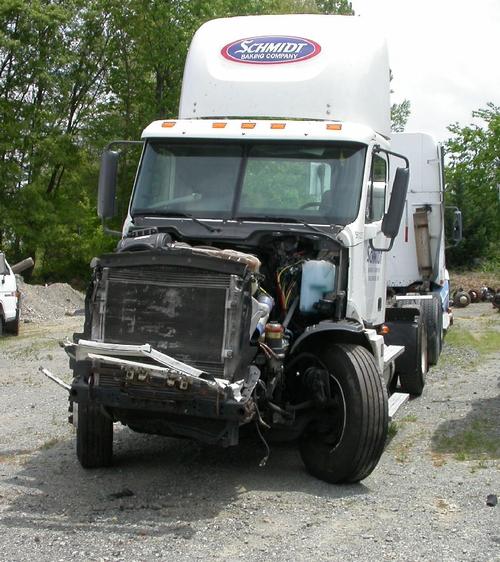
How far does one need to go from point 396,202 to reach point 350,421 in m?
2.02

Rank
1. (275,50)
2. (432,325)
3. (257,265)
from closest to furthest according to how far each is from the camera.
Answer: (257,265), (275,50), (432,325)

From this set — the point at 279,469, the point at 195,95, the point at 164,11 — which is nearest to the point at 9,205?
the point at 164,11

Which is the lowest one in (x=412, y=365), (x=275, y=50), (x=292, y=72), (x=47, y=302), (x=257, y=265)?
(x=47, y=302)

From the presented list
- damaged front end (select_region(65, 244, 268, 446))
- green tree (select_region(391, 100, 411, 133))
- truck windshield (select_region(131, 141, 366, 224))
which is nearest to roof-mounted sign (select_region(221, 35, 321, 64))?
truck windshield (select_region(131, 141, 366, 224))

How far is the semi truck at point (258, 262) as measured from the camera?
23.0 ft

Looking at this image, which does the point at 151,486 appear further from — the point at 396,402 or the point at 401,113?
the point at 401,113

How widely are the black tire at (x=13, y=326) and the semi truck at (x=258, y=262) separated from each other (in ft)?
37.9

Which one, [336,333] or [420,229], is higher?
[420,229]

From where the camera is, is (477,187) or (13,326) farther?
(477,187)

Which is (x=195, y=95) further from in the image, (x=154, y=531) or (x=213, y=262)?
(x=154, y=531)

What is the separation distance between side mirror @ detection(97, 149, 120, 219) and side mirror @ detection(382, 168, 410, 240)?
8.06 feet

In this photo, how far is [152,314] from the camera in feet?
→ 23.6

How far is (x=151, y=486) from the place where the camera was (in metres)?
7.50

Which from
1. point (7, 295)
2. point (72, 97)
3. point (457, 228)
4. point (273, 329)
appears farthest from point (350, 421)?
point (72, 97)
